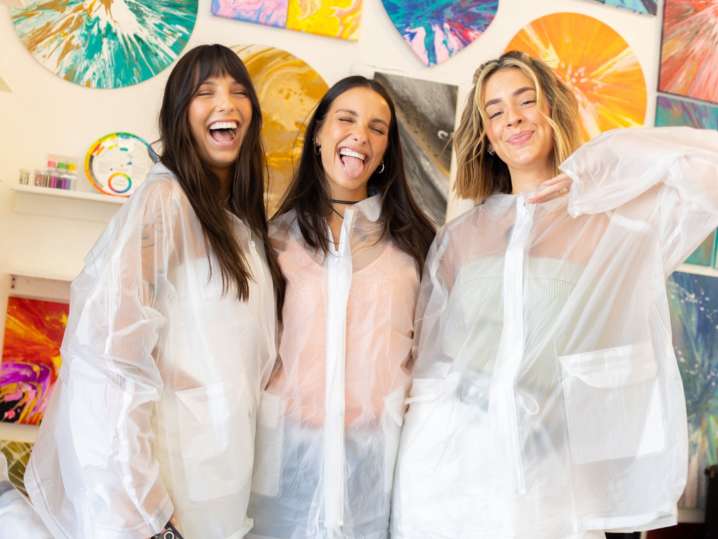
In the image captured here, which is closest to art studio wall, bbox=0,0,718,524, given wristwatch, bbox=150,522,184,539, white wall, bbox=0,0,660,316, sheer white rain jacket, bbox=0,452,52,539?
white wall, bbox=0,0,660,316

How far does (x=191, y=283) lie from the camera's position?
1508 mm

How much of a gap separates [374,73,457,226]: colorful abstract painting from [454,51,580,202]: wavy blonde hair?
0.51 metres

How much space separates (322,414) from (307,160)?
738mm

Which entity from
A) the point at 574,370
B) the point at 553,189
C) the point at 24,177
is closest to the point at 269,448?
the point at 574,370

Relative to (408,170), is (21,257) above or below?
below

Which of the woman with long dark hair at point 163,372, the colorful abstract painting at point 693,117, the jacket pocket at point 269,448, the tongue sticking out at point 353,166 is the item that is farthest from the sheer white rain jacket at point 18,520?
the colorful abstract painting at point 693,117

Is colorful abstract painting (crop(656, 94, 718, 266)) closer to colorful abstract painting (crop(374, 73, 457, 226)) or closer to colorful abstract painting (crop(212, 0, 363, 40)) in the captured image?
colorful abstract painting (crop(374, 73, 457, 226))

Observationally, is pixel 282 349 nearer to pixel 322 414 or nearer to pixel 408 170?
pixel 322 414

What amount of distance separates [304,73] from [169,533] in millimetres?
1546

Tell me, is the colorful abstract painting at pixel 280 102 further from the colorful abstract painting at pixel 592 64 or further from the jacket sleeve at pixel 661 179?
the jacket sleeve at pixel 661 179

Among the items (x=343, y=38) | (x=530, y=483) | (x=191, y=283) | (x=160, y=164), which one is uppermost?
(x=343, y=38)

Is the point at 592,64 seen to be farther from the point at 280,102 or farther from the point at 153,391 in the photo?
the point at 153,391

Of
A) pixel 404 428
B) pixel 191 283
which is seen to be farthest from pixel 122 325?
pixel 404 428

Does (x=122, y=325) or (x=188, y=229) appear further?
(x=188, y=229)
